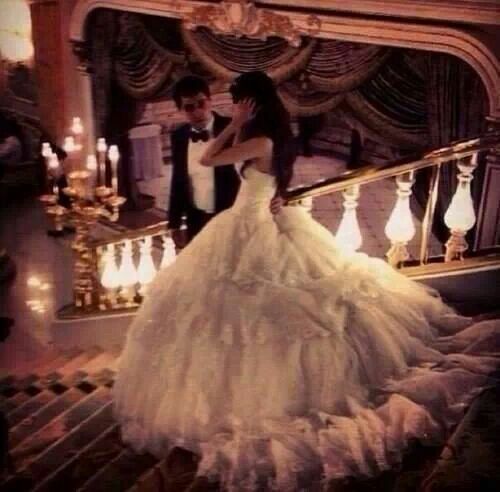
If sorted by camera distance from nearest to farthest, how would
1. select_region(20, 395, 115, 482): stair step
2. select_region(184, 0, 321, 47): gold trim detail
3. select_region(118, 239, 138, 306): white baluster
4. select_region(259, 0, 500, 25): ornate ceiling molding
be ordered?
select_region(20, 395, 115, 482): stair step < select_region(259, 0, 500, 25): ornate ceiling molding < select_region(118, 239, 138, 306): white baluster < select_region(184, 0, 321, 47): gold trim detail

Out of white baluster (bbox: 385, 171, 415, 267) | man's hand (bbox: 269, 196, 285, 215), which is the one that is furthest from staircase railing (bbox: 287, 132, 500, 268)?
man's hand (bbox: 269, 196, 285, 215)

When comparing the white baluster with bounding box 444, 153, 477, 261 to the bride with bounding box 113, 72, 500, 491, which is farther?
the white baluster with bounding box 444, 153, 477, 261

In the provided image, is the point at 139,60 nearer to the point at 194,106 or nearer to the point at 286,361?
the point at 194,106

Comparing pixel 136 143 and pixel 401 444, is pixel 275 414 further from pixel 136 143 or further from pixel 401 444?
pixel 136 143

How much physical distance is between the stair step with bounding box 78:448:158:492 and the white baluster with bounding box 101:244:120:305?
186 cm

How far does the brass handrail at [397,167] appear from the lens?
3.82 meters

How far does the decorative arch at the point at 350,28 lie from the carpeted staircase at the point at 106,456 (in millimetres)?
2199

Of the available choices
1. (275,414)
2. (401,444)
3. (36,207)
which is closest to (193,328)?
(275,414)

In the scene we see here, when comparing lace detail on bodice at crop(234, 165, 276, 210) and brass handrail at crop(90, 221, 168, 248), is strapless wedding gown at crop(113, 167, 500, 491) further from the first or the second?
brass handrail at crop(90, 221, 168, 248)

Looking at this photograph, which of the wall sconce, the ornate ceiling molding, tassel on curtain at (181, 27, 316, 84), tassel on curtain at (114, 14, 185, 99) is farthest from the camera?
the wall sconce

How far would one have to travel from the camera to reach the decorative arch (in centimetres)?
461

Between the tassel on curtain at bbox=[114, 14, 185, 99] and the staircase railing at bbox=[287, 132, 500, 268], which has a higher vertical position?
the tassel on curtain at bbox=[114, 14, 185, 99]

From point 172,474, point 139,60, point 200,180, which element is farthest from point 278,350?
point 139,60

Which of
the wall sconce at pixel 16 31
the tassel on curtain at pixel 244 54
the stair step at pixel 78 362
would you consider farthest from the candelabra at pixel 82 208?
the wall sconce at pixel 16 31
